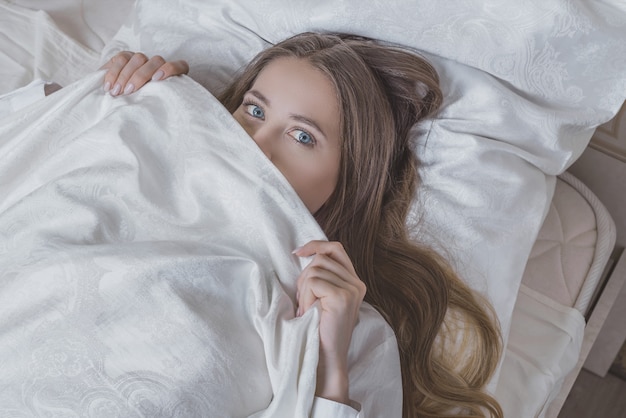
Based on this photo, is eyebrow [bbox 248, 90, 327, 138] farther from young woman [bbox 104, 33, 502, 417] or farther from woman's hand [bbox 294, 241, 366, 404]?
woman's hand [bbox 294, 241, 366, 404]

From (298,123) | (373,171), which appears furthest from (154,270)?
(373,171)

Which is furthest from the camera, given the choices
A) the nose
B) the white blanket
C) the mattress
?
the mattress

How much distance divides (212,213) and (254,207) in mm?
70

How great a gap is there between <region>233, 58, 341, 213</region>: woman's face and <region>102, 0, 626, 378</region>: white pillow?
205mm

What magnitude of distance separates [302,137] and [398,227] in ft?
0.84

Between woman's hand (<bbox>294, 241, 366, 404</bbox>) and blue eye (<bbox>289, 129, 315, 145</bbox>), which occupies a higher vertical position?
blue eye (<bbox>289, 129, 315, 145</bbox>)

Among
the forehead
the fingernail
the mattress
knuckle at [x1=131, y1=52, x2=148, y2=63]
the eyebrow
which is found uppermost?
the forehead

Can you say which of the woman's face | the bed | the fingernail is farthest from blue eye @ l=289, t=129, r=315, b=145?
the fingernail

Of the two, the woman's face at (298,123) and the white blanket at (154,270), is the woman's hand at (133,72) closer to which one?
the white blanket at (154,270)

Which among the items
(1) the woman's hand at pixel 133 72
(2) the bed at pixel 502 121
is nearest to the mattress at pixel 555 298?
(2) the bed at pixel 502 121

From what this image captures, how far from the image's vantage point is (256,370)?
1.09 m

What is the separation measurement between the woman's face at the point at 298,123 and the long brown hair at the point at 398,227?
0.03 meters

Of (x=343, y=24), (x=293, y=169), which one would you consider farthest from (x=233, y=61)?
(x=293, y=169)

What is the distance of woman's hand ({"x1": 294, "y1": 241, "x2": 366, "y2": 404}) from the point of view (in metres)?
1.09
